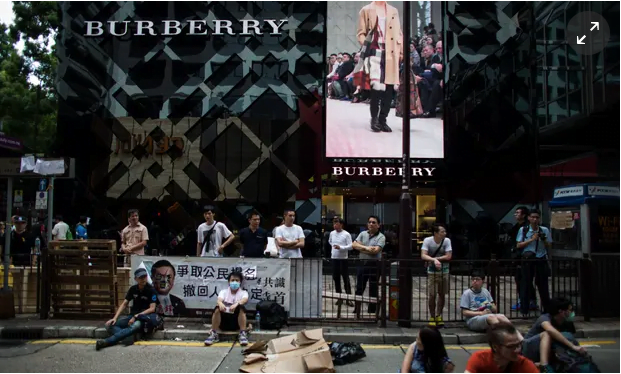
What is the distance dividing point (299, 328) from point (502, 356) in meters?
4.67

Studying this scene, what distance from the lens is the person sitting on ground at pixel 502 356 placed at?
12.1 feet

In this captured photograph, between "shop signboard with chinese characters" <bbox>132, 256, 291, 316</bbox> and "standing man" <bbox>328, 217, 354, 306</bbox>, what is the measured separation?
42.5 inches

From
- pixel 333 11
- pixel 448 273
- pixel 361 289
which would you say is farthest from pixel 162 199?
pixel 448 273

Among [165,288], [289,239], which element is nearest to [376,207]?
[289,239]

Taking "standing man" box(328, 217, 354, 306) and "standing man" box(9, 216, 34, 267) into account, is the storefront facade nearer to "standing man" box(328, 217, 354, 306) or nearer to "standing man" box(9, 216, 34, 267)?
"standing man" box(9, 216, 34, 267)

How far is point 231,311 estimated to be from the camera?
24.5ft

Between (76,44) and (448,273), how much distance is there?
16161 millimetres

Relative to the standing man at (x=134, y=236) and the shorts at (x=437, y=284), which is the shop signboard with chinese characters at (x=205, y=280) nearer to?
the standing man at (x=134, y=236)

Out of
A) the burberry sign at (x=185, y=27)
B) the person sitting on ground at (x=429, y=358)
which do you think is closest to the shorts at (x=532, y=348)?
the person sitting on ground at (x=429, y=358)

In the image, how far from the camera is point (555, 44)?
1543 cm

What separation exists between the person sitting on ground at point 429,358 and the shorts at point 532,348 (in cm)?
113

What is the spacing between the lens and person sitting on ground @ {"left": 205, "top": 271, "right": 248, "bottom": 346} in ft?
24.0

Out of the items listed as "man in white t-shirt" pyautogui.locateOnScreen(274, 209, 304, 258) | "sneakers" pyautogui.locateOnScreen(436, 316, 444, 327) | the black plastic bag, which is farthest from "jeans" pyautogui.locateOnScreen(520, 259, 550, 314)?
"man in white t-shirt" pyautogui.locateOnScreen(274, 209, 304, 258)

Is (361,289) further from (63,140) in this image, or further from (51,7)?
(51,7)
